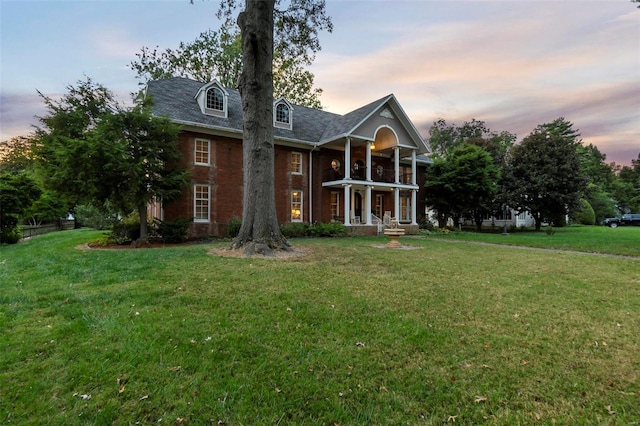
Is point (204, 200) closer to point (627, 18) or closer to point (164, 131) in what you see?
point (164, 131)

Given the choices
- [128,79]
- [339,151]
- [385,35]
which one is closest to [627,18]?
[385,35]

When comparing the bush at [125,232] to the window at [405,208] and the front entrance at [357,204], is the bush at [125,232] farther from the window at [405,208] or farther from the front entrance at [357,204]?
the window at [405,208]

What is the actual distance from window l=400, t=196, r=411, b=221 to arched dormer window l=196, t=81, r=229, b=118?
15145mm

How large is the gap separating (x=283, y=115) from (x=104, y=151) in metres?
10.6

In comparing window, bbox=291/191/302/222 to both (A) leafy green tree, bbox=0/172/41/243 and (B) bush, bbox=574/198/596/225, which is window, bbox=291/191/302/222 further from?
(B) bush, bbox=574/198/596/225

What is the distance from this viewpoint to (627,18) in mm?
11352

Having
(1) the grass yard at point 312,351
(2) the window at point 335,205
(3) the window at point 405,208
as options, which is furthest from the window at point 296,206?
(1) the grass yard at point 312,351

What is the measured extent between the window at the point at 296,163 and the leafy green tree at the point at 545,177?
719 inches

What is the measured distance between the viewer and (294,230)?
16000mm

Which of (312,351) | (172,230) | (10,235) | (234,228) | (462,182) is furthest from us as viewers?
(462,182)

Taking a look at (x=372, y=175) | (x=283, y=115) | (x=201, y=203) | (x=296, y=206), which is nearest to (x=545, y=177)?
(x=372, y=175)

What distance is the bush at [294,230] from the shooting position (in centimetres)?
1571

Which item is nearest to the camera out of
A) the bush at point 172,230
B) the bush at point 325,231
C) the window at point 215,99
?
the bush at point 172,230

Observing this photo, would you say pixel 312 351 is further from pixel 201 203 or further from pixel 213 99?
pixel 213 99
